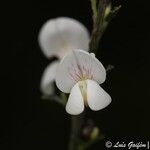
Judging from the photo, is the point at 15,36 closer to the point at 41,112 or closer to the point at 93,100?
the point at 41,112

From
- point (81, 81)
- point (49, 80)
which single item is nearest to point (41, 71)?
point (49, 80)

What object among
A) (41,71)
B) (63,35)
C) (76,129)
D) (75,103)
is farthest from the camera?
(41,71)

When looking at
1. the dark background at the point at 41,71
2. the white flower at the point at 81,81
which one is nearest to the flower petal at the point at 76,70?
the white flower at the point at 81,81

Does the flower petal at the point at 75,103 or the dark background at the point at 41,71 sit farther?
the dark background at the point at 41,71

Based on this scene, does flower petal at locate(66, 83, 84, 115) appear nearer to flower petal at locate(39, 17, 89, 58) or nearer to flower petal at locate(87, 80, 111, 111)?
flower petal at locate(87, 80, 111, 111)

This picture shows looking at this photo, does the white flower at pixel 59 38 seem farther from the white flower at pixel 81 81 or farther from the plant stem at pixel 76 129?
the white flower at pixel 81 81

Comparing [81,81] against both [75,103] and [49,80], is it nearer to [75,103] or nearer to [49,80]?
[75,103]

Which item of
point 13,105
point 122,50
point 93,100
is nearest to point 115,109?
point 122,50
